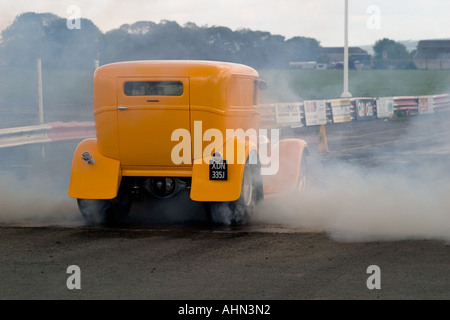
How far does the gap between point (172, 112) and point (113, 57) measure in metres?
4.46

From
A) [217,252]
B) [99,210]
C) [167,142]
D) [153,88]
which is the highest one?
[153,88]

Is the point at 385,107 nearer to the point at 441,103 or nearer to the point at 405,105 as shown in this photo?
the point at 405,105

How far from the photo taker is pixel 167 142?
30.7 feet

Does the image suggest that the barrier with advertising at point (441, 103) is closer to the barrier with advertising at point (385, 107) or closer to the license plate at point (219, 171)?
the barrier with advertising at point (385, 107)

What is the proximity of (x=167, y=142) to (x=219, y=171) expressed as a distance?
0.73m

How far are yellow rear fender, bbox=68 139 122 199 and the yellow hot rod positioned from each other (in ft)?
0.04

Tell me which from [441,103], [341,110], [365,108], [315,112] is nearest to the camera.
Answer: [315,112]

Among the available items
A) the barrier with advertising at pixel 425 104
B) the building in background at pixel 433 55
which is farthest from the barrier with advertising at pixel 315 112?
the barrier with advertising at pixel 425 104

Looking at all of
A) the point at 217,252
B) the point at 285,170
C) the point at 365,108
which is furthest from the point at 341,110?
the point at 217,252

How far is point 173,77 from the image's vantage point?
30.7 ft

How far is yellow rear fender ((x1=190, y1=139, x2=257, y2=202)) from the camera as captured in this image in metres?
9.22

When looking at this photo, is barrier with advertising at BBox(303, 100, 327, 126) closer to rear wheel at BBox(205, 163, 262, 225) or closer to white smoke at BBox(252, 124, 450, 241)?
white smoke at BBox(252, 124, 450, 241)

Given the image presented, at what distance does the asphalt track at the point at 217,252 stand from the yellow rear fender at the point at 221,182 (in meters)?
0.41

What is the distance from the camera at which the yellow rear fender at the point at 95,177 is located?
9.54 meters
